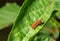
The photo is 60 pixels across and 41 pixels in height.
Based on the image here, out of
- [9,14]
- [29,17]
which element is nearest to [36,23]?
[29,17]

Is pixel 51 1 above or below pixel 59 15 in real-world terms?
above

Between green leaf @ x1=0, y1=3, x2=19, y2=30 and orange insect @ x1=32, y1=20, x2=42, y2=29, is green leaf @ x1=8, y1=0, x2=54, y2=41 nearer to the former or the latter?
orange insect @ x1=32, y1=20, x2=42, y2=29

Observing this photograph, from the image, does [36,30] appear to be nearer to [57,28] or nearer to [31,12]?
[31,12]

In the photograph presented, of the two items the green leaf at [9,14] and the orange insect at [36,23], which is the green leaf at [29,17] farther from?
the green leaf at [9,14]

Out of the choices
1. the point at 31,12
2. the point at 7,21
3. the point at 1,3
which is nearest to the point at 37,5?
the point at 31,12

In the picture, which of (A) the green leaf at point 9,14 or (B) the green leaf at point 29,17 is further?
(A) the green leaf at point 9,14

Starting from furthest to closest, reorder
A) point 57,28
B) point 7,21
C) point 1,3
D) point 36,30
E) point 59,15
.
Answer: point 1,3, point 7,21, point 59,15, point 57,28, point 36,30

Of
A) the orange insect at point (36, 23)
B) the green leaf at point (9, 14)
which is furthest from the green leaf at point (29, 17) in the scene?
the green leaf at point (9, 14)

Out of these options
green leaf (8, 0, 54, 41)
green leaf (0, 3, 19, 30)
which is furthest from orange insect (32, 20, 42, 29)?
green leaf (0, 3, 19, 30)
